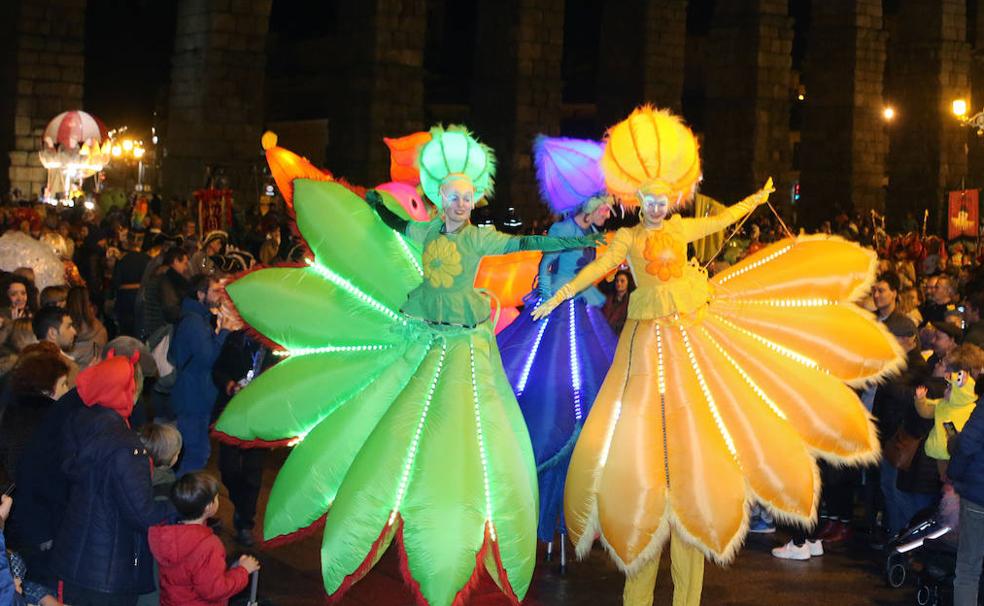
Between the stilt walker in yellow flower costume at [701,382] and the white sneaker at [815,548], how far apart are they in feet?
7.28

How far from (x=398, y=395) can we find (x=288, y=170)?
1.63 metres

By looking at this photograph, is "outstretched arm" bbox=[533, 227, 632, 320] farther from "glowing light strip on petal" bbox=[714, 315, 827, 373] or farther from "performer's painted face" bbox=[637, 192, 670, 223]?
"glowing light strip on petal" bbox=[714, 315, 827, 373]

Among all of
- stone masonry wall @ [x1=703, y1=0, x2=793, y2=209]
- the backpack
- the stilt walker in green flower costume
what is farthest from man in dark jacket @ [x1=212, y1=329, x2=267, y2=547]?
stone masonry wall @ [x1=703, y1=0, x2=793, y2=209]

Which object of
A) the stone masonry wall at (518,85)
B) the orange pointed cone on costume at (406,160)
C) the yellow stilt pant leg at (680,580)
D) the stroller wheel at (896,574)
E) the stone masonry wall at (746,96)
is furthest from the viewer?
the stone masonry wall at (746,96)

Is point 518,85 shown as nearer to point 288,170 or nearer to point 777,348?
point 288,170

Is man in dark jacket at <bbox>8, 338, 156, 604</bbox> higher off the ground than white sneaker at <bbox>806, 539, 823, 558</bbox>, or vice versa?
man in dark jacket at <bbox>8, 338, 156, 604</bbox>

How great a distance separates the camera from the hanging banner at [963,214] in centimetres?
1739

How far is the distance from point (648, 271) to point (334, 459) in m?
1.81

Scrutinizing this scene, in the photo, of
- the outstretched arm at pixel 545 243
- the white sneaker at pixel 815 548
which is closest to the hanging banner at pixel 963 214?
the white sneaker at pixel 815 548

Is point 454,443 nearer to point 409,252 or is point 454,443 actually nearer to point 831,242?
point 409,252

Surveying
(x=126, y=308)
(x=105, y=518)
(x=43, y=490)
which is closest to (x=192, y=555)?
(x=105, y=518)

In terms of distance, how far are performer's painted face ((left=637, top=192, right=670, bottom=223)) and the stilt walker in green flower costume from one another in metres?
0.32

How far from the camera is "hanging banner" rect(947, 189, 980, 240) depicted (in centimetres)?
1739

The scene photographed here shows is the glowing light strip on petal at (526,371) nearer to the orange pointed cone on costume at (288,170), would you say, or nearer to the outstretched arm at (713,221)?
the outstretched arm at (713,221)
